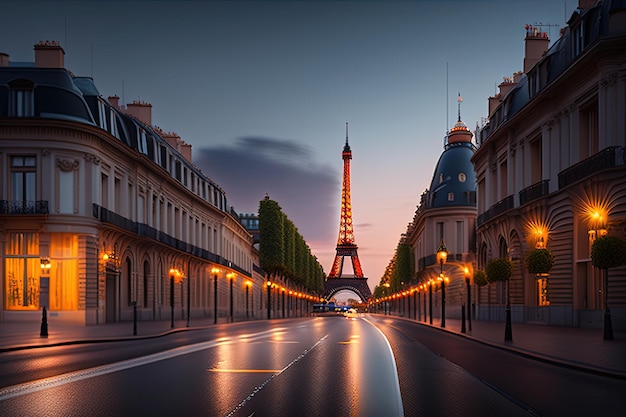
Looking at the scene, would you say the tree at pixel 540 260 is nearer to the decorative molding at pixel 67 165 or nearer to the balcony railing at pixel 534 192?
the balcony railing at pixel 534 192

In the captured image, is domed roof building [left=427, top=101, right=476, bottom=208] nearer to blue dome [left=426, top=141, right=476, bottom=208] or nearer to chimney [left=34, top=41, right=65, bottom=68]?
blue dome [left=426, top=141, right=476, bottom=208]

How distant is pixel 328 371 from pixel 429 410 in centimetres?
589

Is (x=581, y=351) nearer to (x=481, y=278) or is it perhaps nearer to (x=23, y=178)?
(x=481, y=278)

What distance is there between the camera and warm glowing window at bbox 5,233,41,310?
143 ft

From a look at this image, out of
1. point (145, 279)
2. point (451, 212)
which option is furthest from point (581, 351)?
point (451, 212)

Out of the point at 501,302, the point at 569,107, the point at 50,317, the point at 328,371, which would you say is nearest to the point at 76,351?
the point at 328,371

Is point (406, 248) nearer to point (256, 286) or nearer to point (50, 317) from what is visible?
point (256, 286)

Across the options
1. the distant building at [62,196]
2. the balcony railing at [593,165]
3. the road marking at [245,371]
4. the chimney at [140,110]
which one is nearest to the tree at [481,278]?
the balcony railing at [593,165]

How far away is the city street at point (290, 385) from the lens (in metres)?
10.7

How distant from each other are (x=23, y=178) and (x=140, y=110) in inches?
952

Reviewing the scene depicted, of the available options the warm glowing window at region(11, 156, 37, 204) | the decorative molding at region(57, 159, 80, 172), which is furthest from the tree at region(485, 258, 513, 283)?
the warm glowing window at region(11, 156, 37, 204)

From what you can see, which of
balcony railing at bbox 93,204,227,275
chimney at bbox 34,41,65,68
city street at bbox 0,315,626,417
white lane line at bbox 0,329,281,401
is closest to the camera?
city street at bbox 0,315,626,417

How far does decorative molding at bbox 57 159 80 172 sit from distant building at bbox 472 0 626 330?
27.8m

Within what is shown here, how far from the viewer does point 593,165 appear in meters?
34.7
